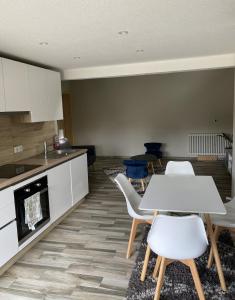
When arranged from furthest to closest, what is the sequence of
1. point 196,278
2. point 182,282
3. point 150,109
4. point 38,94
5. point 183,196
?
1. point 150,109
2. point 38,94
3. point 183,196
4. point 182,282
5. point 196,278

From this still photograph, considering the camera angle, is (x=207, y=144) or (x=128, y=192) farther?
(x=207, y=144)

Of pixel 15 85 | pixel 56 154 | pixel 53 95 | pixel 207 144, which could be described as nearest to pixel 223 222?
pixel 56 154

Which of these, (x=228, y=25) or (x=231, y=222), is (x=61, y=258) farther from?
(x=228, y=25)

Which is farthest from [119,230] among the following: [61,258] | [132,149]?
[132,149]

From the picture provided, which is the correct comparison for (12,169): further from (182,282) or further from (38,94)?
(182,282)

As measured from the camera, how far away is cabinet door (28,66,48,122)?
11.3ft

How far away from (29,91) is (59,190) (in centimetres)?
139

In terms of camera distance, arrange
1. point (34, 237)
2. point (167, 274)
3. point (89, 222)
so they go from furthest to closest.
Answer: point (89, 222) < point (34, 237) < point (167, 274)

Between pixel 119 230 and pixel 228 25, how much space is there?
2.60m

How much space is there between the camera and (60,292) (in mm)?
2180

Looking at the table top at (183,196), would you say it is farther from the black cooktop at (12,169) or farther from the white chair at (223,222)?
the black cooktop at (12,169)

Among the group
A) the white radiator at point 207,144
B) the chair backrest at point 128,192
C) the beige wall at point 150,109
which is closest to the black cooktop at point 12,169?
the chair backrest at point 128,192

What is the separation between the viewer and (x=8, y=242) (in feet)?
8.01

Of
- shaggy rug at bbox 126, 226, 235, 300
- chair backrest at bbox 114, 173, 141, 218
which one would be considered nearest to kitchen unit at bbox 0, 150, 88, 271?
chair backrest at bbox 114, 173, 141, 218
